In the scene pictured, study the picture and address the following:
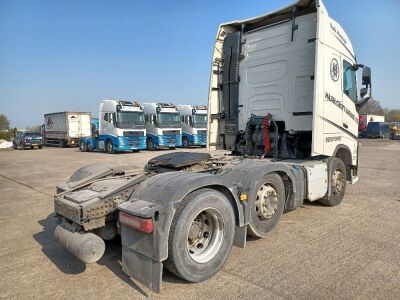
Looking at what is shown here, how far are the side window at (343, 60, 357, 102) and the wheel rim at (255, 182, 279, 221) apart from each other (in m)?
3.29

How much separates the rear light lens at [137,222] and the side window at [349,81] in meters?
5.40

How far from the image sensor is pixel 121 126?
2253 centimetres

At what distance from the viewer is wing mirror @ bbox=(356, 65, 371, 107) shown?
696cm

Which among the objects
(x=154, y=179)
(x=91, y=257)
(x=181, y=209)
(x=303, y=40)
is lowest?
(x=91, y=257)

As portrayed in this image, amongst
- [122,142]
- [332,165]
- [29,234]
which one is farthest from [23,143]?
[332,165]

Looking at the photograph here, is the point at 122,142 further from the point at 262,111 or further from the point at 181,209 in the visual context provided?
the point at 181,209

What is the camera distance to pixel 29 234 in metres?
5.16

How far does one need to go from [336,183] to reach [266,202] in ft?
8.85

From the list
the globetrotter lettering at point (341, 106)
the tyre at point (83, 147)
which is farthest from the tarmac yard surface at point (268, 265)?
the tyre at point (83, 147)

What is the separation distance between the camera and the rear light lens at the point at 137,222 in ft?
9.96

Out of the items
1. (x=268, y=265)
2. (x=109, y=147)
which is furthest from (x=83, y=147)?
(x=268, y=265)

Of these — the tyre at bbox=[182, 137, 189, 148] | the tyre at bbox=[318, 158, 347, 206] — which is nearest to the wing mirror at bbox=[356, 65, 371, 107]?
the tyre at bbox=[318, 158, 347, 206]

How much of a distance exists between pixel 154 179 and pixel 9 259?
227cm

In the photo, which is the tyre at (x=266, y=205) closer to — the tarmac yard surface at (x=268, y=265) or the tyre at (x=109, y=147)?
the tarmac yard surface at (x=268, y=265)
